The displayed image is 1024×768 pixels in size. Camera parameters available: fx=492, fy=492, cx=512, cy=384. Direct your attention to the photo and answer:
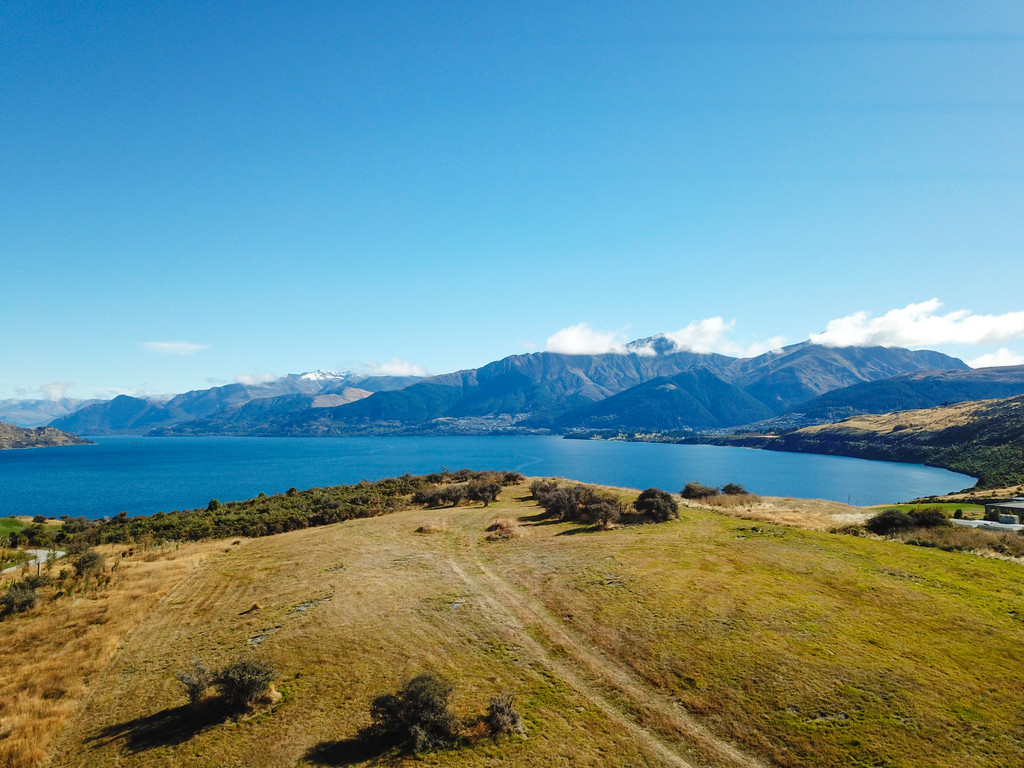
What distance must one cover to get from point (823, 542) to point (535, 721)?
1022 inches

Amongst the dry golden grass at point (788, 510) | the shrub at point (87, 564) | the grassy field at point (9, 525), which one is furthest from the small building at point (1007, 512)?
the grassy field at point (9, 525)

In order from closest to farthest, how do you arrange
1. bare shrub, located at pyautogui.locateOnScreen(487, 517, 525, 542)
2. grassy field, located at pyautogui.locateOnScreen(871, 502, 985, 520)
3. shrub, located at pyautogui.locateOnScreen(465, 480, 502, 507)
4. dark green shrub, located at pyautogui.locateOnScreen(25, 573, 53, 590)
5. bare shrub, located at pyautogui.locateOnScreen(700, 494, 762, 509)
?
1. dark green shrub, located at pyautogui.locateOnScreen(25, 573, 53, 590)
2. bare shrub, located at pyautogui.locateOnScreen(487, 517, 525, 542)
3. grassy field, located at pyautogui.locateOnScreen(871, 502, 985, 520)
4. bare shrub, located at pyautogui.locateOnScreen(700, 494, 762, 509)
5. shrub, located at pyautogui.locateOnScreen(465, 480, 502, 507)

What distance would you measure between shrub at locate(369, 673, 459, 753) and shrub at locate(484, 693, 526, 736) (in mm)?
1075

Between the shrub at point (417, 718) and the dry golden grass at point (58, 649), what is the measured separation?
1034 cm

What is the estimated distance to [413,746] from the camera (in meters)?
14.3

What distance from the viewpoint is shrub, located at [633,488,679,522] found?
137ft

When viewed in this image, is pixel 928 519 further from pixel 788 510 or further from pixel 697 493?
pixel 697 493

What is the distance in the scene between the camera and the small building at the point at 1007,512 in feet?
140

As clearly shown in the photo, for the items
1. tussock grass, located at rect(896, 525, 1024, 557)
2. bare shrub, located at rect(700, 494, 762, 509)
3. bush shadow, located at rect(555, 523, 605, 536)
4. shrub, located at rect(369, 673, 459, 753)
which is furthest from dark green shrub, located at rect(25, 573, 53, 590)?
tussock grass, located at rect(896, 525, 1024, 557)

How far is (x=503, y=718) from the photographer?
14758mm

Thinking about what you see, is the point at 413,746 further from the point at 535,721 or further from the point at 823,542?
the point at 823,542

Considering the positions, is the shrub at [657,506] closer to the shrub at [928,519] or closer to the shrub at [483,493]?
the shrub at [928,519]

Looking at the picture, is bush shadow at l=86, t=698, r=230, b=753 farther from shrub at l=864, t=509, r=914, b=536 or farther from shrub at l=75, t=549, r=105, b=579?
shrub at l=864, t=509, r=914, b=536

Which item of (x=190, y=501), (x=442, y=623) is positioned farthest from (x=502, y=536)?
(x=190, y=501)
